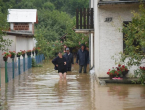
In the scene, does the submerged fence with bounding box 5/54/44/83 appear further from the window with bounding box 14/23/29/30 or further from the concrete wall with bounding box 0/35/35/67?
the window with bounding box 14/23/29/30

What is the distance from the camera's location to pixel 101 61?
1859 cm

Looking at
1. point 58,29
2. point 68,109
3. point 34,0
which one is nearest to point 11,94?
point 68,109

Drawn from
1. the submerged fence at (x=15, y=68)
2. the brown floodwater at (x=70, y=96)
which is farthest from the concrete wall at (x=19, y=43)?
the brown floodwater at (x=70, y=96)

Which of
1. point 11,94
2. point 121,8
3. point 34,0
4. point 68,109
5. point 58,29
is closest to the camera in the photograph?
point 68,109

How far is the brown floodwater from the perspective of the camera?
11664 mm

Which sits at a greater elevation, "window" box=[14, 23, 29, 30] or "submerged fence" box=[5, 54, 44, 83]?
"window" box=[14, 23, 29, 30]

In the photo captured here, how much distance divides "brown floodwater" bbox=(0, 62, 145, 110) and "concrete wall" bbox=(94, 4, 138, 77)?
1302 mm

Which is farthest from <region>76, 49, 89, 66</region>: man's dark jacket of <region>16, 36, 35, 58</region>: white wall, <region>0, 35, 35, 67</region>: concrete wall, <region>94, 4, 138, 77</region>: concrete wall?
<region>16, 36, 35, 58</region>: white wall

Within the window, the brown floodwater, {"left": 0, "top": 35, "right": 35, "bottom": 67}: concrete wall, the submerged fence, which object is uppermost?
the window

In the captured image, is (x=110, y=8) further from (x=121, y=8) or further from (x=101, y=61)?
(x=101, y=61)

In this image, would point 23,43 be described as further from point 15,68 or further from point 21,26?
point 21,26

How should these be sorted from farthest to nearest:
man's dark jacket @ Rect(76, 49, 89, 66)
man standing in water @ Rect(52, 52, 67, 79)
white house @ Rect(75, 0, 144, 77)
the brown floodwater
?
man's dark jacket @ Rect(76, 49, 89, 66), man standing in water @ Rect(52, 52, 67, 79), white house @ Rect(75, 0, 144, 77), the brown floodwater

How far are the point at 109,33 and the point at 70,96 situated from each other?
558 cm

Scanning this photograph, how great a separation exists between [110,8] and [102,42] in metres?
1.60
